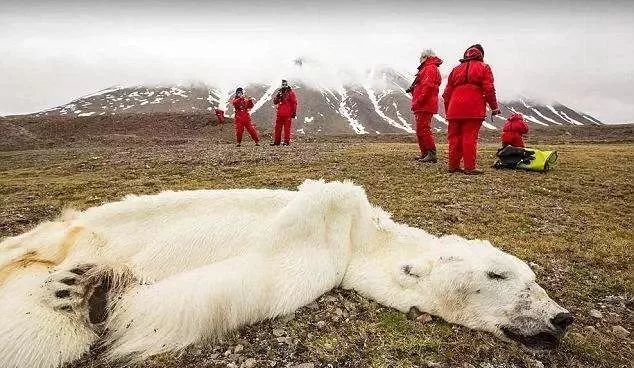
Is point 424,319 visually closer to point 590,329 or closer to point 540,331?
point 540,331

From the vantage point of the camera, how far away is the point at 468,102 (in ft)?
38.4

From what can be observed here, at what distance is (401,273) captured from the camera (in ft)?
14.4

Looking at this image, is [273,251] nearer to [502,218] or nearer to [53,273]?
[53,273]

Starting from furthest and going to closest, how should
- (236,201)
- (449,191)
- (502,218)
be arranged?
(449,191), (502,218), (236,201)

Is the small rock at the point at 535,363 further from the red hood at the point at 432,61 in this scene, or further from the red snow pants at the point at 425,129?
the red hood at the point at 432,61

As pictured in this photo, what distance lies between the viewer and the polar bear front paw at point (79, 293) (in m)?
3.97

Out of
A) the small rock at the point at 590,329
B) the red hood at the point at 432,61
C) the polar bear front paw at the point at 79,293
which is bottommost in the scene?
the small rock at the point at 590,329

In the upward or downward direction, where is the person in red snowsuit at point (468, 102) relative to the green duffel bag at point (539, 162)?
upward

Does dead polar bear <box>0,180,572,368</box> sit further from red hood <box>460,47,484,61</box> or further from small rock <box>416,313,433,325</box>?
red hood <box>460,47,484,61</box>

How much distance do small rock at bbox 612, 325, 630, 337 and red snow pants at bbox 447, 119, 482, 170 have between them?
25.8 feet

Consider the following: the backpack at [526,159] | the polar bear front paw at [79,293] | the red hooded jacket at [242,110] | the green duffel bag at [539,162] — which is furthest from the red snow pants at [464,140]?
the red hooded jacket at [242,110]

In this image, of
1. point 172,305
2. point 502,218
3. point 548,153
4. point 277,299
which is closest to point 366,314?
point 277,299

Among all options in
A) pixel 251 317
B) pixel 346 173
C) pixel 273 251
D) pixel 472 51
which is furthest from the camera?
pixel 346 173

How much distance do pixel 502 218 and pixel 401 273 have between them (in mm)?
4486
